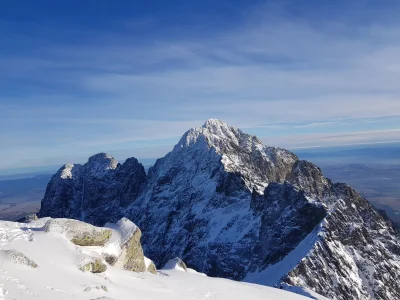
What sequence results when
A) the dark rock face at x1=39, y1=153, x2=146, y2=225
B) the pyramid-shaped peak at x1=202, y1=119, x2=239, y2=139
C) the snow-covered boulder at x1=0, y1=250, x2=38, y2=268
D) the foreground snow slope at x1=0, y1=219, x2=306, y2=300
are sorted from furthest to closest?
the dark rock face at x1=39, y1=153, x2=146, y2=225 < the pyramid-shaped peak at x1=202, y1=119, x2=239, y2=139 < the snow-covered boulder at x1=0, y1=250, x2=38, y2=268 < the foreground snow slope at x1=0, y1=219, x2=306, y2=300

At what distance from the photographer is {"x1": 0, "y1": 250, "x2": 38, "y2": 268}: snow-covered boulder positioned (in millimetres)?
22984

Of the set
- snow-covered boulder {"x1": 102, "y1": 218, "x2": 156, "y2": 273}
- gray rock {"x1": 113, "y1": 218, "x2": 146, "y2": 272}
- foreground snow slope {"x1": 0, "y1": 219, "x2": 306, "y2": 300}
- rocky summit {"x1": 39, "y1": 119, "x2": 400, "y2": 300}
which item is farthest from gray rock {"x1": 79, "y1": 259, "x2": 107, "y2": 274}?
rocky summit {"x1": 39, "y1": 119, "x2": 400, "y2": 300}

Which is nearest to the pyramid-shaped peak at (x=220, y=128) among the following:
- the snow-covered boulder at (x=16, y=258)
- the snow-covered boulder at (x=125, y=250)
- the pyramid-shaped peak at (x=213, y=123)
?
the pyramid-shaped peak at (x=213, y=123)

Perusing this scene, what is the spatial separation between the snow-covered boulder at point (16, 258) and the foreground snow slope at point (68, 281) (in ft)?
0.49

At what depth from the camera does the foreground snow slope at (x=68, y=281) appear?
2092 cm

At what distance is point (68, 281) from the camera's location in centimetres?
2319

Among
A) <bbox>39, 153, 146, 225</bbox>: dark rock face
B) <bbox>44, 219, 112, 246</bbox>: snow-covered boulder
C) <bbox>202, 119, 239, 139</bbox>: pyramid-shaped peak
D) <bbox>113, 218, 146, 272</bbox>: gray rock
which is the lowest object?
<bbox>39, 153, 146, 225</bbox>: dark rock face

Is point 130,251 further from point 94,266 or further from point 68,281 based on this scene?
point 68,281

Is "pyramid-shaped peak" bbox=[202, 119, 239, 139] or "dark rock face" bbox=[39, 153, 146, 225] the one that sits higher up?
"pyramid-shaped peak" bbox=[202, 119, 239, 139]

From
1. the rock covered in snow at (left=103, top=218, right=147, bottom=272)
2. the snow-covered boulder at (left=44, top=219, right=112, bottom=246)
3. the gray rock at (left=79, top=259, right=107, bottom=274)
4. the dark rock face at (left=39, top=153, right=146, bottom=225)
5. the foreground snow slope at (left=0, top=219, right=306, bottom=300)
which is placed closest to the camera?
the foreground snow slope at (left=0, top=219, right=306, bottom=300)

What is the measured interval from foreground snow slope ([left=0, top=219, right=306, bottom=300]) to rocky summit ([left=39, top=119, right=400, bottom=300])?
109ft

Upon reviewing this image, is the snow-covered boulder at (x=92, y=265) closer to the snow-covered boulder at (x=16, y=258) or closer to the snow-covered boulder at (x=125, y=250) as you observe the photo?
the snow-covered boulder at (x=16, y=258)

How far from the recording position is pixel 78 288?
74.2 feet

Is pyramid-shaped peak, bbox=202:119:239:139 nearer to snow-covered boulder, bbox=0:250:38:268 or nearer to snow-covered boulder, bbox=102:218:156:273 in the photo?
snow-covered boulder, bbox=102:218:156:273
